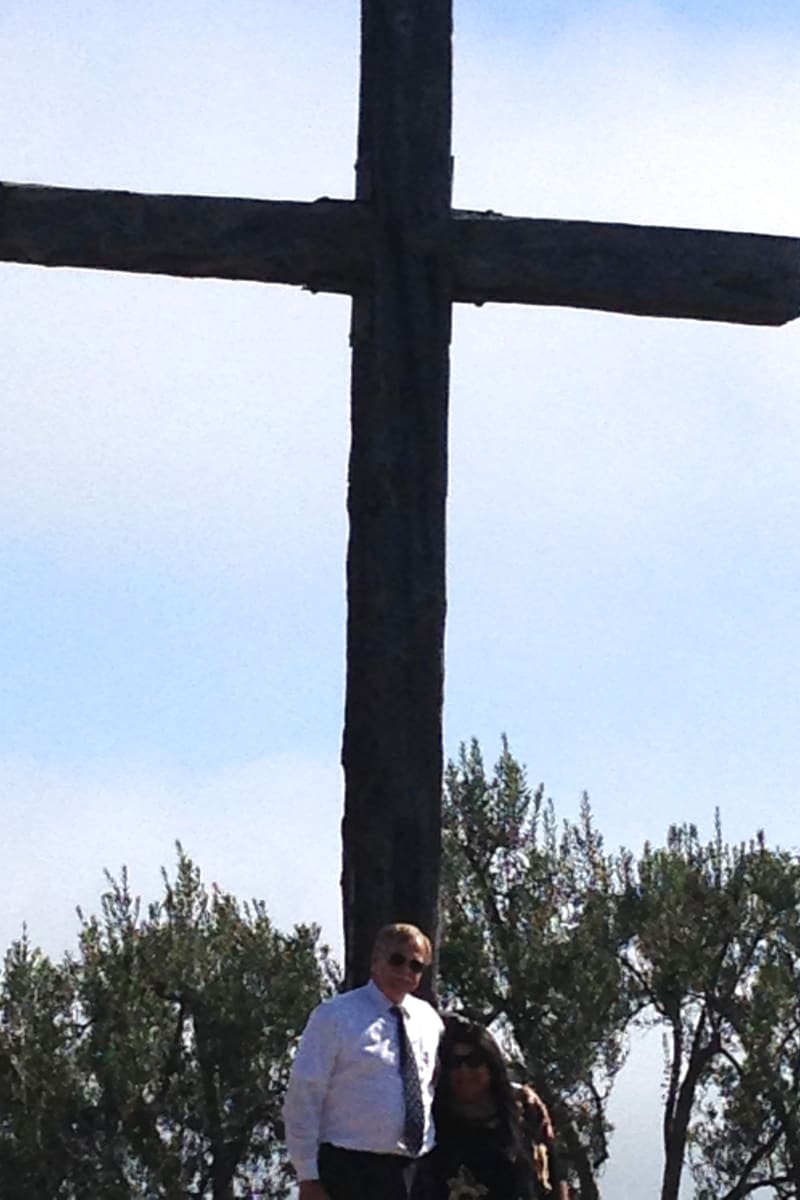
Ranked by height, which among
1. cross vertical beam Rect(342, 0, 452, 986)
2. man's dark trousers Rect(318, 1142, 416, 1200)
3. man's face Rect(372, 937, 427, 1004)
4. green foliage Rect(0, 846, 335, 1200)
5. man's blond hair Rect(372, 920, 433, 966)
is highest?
green foliage Rect(0, 846, 335, 1200)

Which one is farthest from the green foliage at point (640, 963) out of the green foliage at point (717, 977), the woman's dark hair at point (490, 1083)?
the woman's dark hair at point (490, 1083)

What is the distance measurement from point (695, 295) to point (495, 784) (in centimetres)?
2037

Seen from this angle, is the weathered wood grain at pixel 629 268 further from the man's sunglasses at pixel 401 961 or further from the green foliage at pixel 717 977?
the green foliage at pixel 717 977

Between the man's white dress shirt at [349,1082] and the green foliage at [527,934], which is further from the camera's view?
the green foliage at [527,934]

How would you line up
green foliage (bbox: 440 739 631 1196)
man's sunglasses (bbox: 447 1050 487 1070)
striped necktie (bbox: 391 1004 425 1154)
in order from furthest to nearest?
1. green foliage (bbox: 440 739 631 1196)
2. man's sunglasses (bbox: 447 1050 487 1070)
3. striped necktie (bbox: 391 1004 425 1154)

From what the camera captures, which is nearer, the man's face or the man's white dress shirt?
the man's face

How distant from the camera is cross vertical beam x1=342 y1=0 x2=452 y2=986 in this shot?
6.09 meters

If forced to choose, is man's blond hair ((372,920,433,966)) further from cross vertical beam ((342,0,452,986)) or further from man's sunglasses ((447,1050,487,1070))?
man's sunglasses ((447,1050,487,1070))

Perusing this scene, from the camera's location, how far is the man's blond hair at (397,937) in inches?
235

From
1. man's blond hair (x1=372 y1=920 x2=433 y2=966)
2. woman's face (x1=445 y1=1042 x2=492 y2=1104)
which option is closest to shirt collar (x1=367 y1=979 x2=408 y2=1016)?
man's blond hair (x1=372 y1=920 x2=433 y2=966)

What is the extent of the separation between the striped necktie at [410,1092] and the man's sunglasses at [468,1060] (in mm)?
390

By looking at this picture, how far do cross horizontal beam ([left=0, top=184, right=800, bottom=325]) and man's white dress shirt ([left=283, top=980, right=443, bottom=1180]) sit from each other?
176 centimetres

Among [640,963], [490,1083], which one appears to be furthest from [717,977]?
[490,1083]

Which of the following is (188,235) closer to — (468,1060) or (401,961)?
(401,961)
